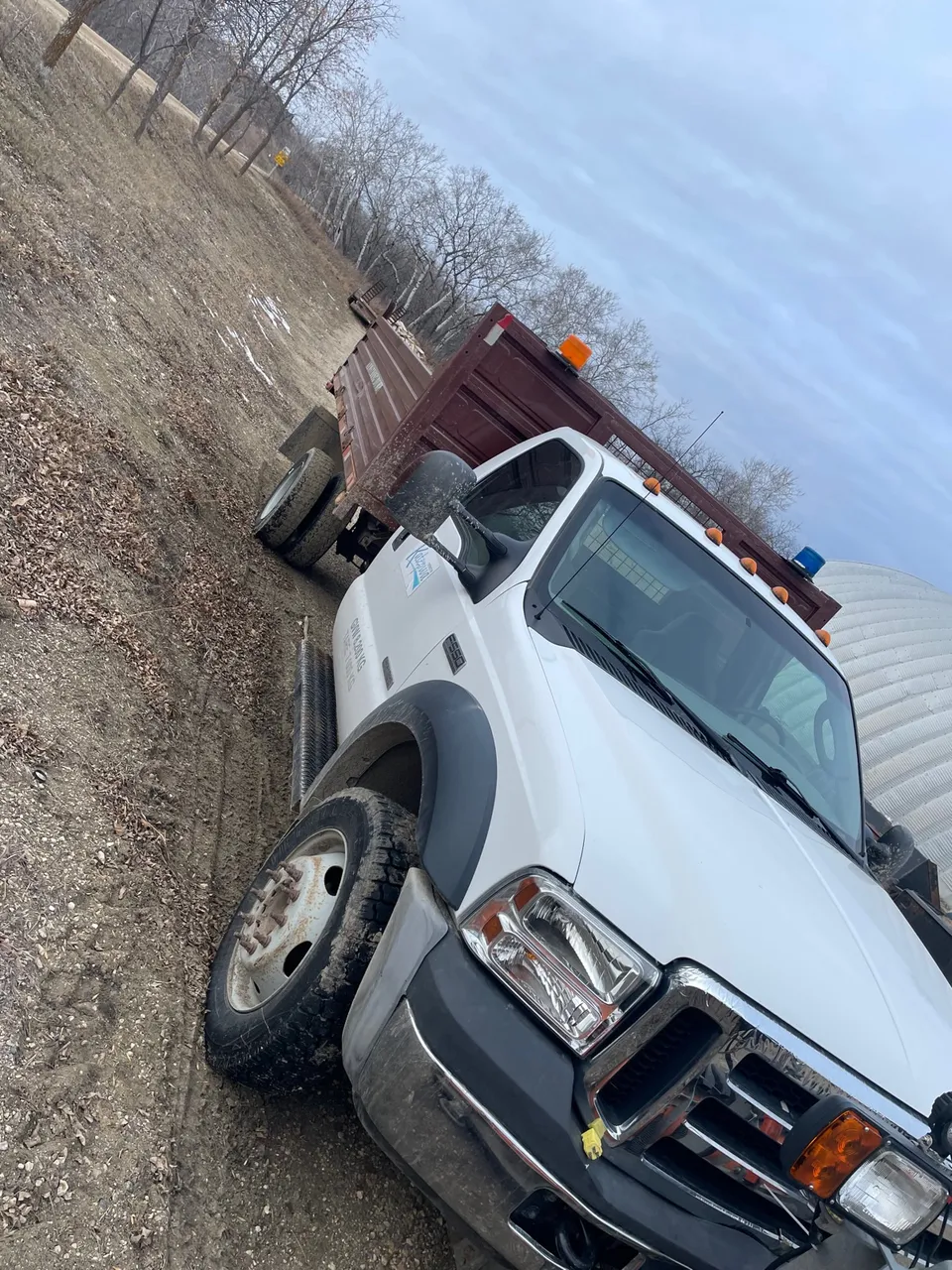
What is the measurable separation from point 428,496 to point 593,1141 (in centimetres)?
194

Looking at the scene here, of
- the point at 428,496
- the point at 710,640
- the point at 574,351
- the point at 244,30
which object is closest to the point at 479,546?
the point at 428,496

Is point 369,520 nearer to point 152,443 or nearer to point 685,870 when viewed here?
point 152,443

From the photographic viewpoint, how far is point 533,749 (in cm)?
244

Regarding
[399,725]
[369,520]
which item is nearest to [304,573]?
[369,520]

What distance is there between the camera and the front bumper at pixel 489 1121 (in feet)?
6.41

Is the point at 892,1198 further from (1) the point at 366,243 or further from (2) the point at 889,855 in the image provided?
(1) the point at 366,243

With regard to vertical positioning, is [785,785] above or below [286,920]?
above

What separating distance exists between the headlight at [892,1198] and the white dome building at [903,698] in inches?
291

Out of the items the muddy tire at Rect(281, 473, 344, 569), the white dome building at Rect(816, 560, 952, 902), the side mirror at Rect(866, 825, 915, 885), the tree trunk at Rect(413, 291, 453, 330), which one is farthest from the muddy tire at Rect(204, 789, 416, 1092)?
the tree trunk at Rect(413, 291, 453, 330)

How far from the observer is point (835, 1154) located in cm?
187

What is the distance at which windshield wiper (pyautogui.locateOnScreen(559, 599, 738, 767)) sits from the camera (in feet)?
10.2

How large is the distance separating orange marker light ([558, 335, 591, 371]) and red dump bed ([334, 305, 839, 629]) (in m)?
0.12

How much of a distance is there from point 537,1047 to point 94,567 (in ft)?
11.3

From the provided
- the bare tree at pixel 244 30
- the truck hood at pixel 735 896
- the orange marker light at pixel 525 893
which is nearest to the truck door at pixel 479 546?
the truck hood at pixel 735 896
